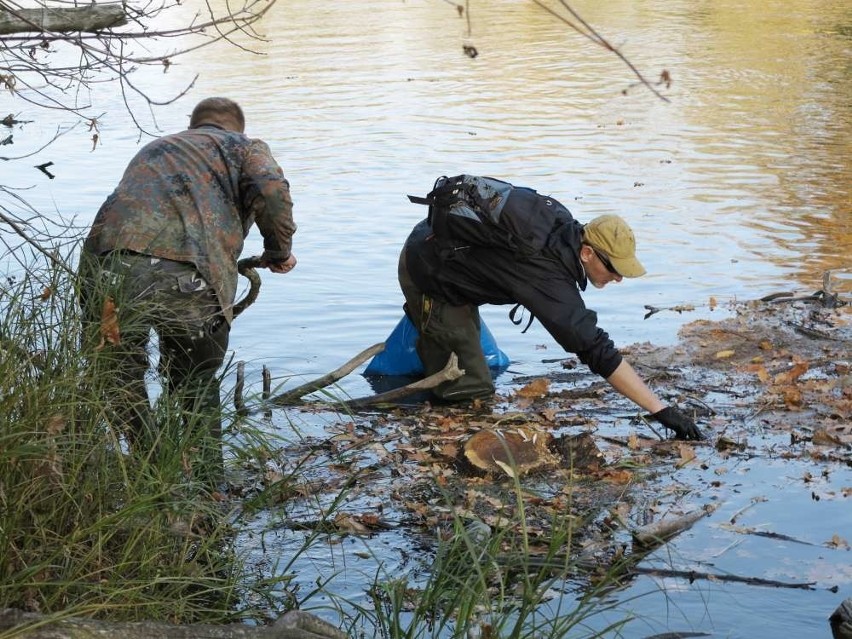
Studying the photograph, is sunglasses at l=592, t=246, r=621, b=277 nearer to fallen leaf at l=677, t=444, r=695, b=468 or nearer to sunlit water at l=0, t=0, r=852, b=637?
sunlit water at l=0, t=0, r=852, b=637

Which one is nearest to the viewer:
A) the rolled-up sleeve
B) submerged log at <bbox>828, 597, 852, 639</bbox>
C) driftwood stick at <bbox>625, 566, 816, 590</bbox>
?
submerged log at <bbox>828, 597, 852, 639</bbox>

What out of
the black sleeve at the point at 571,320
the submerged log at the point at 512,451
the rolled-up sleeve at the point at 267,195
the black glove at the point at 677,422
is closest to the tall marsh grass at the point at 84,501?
the rolled-up sleeve at the point at 267,195

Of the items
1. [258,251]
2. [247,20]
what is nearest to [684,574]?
[247,20]

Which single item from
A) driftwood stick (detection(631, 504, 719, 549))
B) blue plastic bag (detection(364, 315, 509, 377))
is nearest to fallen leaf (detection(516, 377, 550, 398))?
blue plastic bag (detection(364, 315, 509, 377))

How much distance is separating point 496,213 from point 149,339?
2.08 m

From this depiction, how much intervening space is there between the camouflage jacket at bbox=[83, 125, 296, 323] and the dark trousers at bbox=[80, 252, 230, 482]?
9 centimetres

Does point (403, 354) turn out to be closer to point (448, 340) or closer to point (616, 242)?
point (448, 340)

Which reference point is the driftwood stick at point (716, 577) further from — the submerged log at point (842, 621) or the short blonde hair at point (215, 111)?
the short blonde hair at point (215, 111)

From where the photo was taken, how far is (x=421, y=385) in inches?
300

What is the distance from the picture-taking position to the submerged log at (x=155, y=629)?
326 centimetres

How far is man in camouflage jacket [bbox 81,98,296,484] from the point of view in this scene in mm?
5543

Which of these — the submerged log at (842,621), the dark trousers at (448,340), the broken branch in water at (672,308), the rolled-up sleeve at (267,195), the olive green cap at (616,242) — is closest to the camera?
the submerged log at (842,621)

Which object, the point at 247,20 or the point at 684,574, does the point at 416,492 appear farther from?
the point at 247,20

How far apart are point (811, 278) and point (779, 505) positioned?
5192mm
